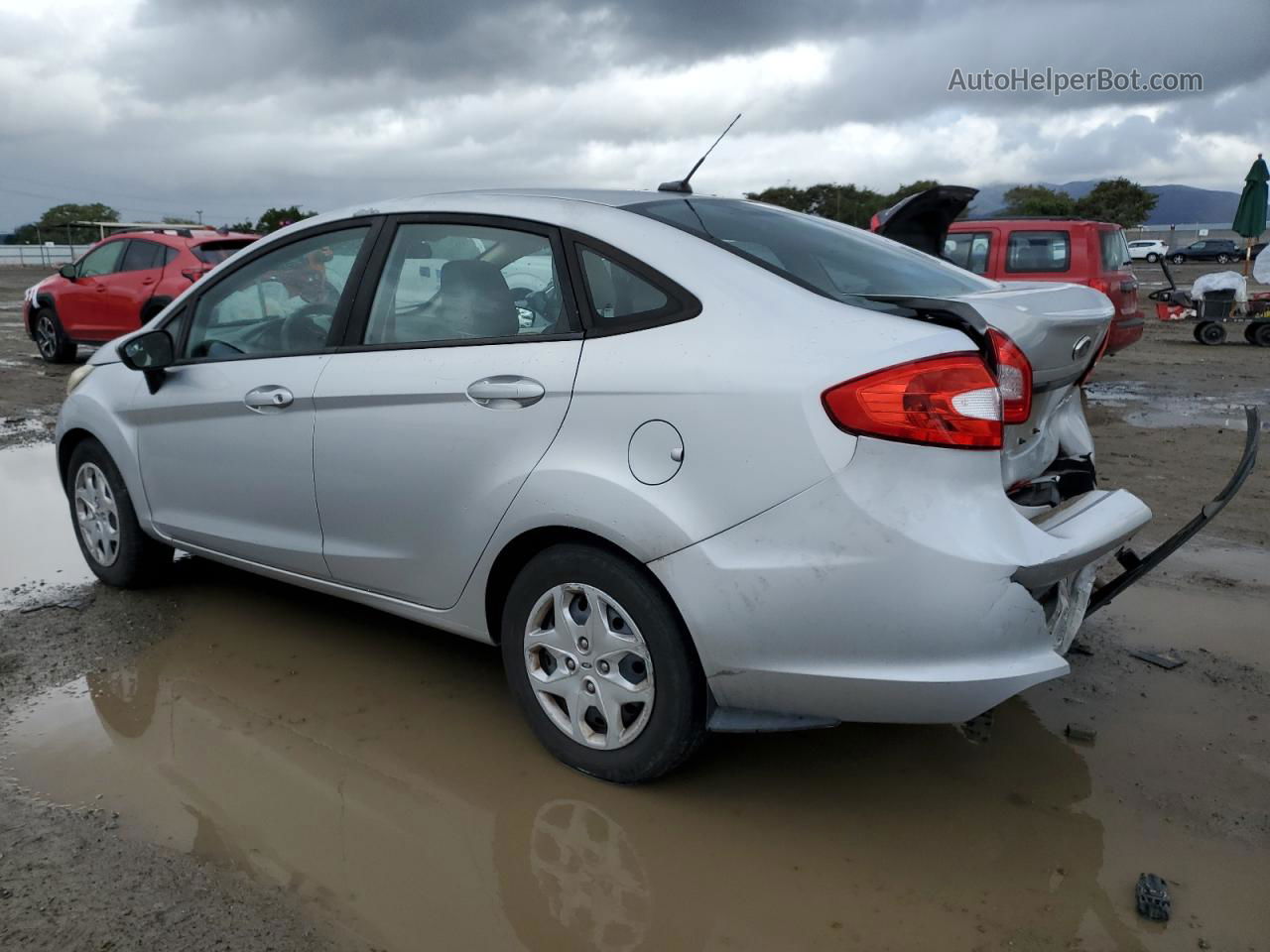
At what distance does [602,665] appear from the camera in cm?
292

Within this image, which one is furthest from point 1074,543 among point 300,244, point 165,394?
point 165,394

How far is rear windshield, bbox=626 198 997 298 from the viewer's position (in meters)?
3.01

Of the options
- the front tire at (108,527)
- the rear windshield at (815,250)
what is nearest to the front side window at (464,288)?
the rear windshield at (815,250)

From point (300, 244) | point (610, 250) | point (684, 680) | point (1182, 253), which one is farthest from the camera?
point (1182, 253)

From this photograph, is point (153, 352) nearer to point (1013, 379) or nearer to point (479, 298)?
point (479, 298)

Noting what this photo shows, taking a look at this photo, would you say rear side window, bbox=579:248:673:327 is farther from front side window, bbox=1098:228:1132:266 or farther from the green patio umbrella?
the green patio umbrella

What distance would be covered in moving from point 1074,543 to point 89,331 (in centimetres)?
1273

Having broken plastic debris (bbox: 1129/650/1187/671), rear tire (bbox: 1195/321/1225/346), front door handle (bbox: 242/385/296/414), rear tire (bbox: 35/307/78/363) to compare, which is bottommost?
rear tire (bbox: 1195/321/1225/346)

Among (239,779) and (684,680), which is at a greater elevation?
(684,680)

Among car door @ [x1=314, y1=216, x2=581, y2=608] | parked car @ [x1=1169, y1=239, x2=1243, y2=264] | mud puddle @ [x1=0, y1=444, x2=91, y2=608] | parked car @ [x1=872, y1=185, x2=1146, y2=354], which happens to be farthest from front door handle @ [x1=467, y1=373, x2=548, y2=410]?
parked car @ [x1=1169, y1=239, x2=1243, y2=264]

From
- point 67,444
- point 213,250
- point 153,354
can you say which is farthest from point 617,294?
point 213,250

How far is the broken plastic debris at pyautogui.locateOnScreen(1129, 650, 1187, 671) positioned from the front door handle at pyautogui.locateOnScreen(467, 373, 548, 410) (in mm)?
2521

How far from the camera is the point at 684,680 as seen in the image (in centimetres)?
276

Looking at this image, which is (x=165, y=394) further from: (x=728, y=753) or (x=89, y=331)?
(x=89, y=331)
